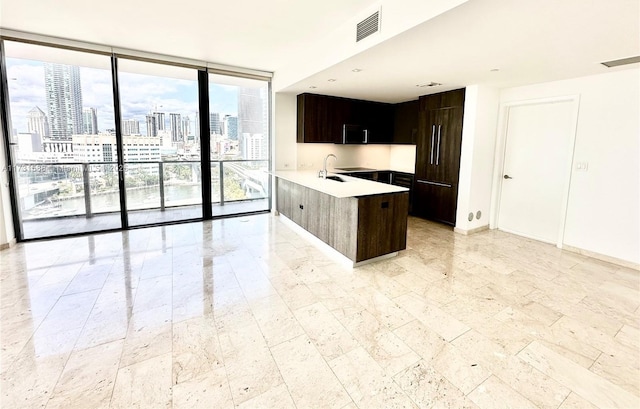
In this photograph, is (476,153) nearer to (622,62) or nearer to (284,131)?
(622,62)

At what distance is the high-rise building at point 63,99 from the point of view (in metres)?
4.24

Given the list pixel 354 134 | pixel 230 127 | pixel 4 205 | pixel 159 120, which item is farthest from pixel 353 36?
pixel 4 205

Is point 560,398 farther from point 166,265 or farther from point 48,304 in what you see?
point 48,304

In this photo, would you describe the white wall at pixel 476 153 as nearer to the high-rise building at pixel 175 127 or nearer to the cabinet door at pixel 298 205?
the cabinet door at pixel 298 205

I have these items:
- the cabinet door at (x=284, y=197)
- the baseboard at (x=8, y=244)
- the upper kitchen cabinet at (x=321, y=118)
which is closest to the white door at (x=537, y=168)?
the upper kitchen cabinet at (x=321, y=118)

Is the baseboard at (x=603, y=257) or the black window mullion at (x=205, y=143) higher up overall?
the black window mullion at (x=205, y=143)

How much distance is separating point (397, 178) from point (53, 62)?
6.24 meters

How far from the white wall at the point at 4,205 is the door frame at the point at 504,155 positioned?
7366 mm

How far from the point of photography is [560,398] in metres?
1.73

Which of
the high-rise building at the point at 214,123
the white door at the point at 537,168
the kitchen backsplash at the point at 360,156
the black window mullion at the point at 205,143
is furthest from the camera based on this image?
the kitchen backsplash at the point at 360,156

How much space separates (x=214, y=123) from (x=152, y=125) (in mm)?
998

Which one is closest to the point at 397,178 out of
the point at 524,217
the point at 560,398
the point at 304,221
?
the point at 524,217

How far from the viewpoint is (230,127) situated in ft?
18.4

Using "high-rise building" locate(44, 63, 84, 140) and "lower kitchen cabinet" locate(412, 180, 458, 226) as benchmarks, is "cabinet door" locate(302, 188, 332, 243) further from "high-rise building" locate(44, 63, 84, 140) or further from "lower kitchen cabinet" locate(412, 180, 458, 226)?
"high-rise building" locate(44, 63, 84, 140)
